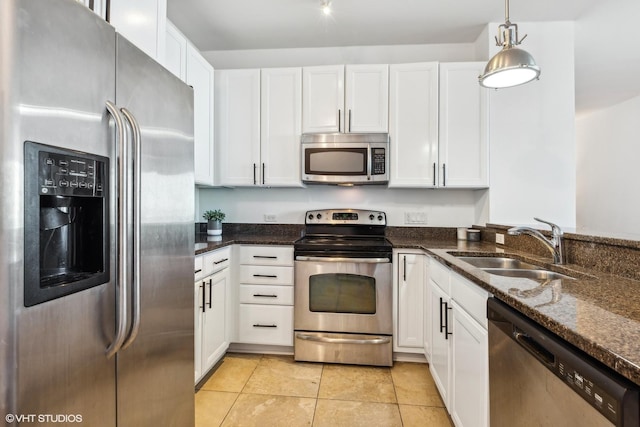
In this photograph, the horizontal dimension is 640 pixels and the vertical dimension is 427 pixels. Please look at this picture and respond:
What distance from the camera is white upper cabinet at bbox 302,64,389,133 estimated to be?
2639 mm

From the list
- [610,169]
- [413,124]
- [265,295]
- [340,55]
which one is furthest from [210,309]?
[610,169]

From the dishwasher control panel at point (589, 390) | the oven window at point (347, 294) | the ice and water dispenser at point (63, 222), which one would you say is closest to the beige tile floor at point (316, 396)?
the oven window at point (347, 294)

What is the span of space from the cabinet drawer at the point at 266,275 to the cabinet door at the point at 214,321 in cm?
19

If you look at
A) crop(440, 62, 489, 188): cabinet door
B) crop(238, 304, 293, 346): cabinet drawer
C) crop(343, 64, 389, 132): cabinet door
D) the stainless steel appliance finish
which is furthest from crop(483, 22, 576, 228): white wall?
crop(238, 304, 293, 346): cabinet drawer

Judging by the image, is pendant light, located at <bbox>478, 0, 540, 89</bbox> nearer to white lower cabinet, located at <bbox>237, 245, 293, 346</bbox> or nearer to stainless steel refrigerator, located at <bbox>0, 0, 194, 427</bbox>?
stainless steel refrigerator, located at <bbox>0, 0, 194, 427</bbox>

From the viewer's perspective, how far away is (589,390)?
667 mm

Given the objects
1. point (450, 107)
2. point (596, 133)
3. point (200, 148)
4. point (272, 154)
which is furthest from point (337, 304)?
point (596, 133)

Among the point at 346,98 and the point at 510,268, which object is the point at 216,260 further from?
the point at 510,268

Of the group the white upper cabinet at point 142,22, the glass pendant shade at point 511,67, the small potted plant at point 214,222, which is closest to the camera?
the white upper cabinet at point 142,22

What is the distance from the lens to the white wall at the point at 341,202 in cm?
292

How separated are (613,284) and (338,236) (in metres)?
1.97

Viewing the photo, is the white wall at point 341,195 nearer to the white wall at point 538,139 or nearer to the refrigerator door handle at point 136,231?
the white wall at point 538,139

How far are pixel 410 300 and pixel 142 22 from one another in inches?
92.0

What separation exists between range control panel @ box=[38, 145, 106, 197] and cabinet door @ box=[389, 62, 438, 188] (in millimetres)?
2199
